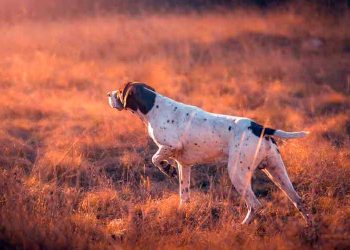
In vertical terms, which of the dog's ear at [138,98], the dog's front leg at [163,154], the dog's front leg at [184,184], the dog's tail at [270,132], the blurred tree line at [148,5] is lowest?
the dog's front leg at [184,184]

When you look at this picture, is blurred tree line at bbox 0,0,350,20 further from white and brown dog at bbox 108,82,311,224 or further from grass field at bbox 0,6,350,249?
white and brown dog at bbox 108,82,311,224

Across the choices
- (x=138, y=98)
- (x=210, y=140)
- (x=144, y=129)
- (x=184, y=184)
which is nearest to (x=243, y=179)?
(x=210, y=140)

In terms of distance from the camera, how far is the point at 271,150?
638 centimetres

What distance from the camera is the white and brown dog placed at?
6.35 m

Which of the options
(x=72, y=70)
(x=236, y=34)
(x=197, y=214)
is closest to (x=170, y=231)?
(x=197, y=214)

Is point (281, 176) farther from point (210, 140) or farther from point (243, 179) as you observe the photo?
point (210, 140)

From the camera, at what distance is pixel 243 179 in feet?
21.0

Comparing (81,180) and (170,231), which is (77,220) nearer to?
(170,231)

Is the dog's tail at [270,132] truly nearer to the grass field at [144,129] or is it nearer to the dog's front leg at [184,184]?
the grass field at [144,129]

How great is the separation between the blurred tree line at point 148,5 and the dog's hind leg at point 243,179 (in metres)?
17.0

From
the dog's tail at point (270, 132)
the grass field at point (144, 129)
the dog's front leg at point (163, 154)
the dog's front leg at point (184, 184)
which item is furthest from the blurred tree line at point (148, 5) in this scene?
the dog's tail at point (270, 132)

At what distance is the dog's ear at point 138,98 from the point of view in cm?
696

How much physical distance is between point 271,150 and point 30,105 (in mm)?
6694

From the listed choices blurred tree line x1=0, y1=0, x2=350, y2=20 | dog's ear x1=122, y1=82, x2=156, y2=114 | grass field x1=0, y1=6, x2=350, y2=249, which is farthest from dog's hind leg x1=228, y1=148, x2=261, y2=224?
blurred tree line x1=0, y1=0, x2=350, y2=20
